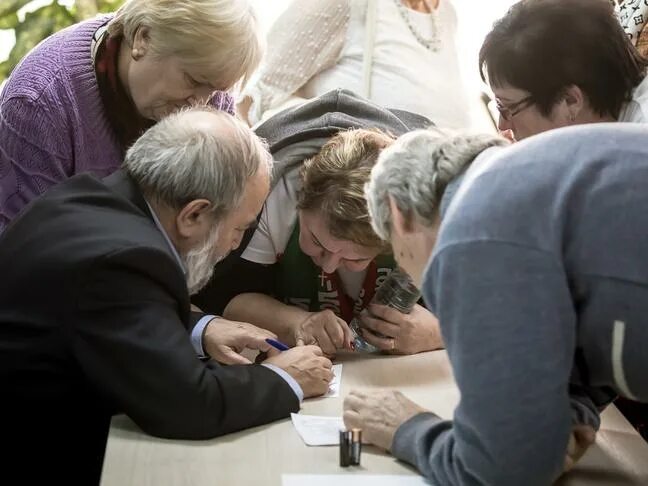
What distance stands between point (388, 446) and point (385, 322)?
0.57 m

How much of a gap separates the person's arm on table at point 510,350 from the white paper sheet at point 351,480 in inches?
9.2

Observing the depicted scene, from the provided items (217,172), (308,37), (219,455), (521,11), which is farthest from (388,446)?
(308,37)

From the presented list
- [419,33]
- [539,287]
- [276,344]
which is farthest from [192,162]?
[419,33]

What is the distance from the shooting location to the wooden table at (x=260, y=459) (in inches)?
57.8

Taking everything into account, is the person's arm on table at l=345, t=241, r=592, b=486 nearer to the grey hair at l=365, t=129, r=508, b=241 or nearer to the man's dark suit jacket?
the grey hair at l=365, t=129, r=508, b=241

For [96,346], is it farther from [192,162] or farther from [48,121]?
[48,121]

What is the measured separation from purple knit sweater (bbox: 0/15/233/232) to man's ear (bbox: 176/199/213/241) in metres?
0.51

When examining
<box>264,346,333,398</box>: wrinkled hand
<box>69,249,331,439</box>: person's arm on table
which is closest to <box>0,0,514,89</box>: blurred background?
<box>264,346,333,398</box>: wrinkled hand

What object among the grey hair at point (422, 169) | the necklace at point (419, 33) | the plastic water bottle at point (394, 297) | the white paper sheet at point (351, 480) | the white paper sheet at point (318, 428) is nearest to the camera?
the grey hair at point (422, 169)

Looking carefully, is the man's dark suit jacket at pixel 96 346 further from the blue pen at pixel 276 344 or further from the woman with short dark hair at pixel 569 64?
the woman with short dark hair at pixel 569 64

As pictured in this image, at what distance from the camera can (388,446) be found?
154 centimetres

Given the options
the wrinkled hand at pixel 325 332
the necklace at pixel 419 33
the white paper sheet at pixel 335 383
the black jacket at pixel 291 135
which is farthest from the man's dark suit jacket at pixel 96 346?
the necklace at pixel 419 33

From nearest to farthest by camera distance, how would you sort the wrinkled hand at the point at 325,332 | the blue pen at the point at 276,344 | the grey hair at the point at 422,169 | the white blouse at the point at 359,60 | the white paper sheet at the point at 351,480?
the grey hair at the point at 422,169 < the white paper sheet at the point at 351,480 < the blue pen at the point at 276,344 < the wrinkled hand at the point at 325,332 < the white blouse at the point at 359,60

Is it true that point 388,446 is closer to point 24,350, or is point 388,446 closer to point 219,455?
point 219,455
